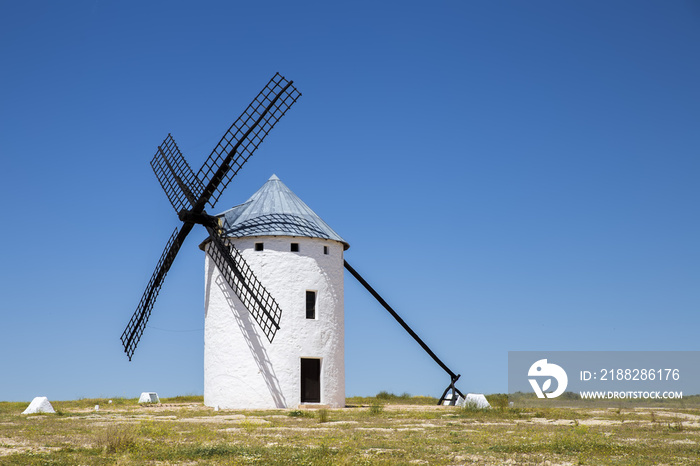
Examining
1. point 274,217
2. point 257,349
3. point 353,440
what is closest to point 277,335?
point 257,349

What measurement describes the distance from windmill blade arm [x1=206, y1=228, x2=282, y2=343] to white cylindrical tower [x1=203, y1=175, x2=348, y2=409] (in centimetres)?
29

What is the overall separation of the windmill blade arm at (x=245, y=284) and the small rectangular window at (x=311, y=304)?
1190 millimetres

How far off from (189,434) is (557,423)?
9.28m

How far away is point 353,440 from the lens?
528 inches

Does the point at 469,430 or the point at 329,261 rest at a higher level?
the point at 329,261

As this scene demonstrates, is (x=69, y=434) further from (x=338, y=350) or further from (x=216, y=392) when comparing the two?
(x=338, y=350)

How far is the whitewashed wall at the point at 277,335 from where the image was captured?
24547 millimetres

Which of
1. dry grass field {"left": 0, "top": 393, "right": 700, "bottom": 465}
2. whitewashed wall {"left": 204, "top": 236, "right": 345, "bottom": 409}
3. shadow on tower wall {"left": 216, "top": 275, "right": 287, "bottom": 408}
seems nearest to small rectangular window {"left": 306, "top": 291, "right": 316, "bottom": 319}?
whitewashed wall {"left": 204, "top": 236, "right": 345, "bottom": 409}

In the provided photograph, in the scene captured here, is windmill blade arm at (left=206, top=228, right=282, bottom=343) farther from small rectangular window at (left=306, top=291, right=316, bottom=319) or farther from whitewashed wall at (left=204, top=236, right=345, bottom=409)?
small rectangular window at (left=306, top=291, right=316, bottom=319)

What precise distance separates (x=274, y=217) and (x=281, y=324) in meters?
3.99

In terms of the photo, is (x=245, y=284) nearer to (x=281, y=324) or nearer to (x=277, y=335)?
(x=281, y=324)

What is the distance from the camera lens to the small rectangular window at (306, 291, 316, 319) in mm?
25578

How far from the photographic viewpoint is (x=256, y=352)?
2464cm

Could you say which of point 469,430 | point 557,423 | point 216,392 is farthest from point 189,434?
point 216,392
